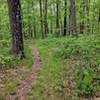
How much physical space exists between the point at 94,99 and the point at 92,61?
2.95 metres

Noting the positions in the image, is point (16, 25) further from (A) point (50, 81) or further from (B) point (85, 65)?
(B) point (85, 65)

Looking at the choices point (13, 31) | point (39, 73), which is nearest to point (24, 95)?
point (39, 73)

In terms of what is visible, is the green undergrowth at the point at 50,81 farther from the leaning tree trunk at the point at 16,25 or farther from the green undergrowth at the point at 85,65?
the leaning tree trunk at the point at 16,25

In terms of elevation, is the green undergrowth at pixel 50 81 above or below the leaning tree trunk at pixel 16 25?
below

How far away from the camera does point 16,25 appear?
12.1 metres

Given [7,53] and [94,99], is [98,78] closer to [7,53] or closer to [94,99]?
[94,99]

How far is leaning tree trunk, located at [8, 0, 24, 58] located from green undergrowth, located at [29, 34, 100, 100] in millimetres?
1535

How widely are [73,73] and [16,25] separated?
441 centimetres

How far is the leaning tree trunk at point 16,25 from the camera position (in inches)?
468

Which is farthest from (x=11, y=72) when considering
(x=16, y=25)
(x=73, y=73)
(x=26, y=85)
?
(x=16, y=25)

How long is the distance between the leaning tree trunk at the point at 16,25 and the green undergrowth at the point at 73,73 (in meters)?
1.54

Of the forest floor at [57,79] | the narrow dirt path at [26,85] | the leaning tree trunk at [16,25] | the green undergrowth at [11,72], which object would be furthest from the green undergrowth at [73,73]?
the leaning tree trunk at [16,25]

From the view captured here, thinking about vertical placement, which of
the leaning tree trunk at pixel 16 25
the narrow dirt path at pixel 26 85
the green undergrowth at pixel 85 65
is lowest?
the narrow dirt path at pixel 26 85

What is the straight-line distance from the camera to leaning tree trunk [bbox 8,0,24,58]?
11.9 metres
